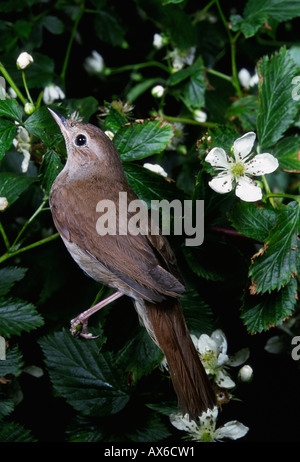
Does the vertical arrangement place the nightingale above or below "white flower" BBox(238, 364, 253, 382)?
above

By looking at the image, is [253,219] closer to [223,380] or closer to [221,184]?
[221,184]

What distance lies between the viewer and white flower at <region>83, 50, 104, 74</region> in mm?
2012

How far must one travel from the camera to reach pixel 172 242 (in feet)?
4.94

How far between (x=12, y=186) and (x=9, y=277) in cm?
22

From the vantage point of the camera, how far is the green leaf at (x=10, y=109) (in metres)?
1.30

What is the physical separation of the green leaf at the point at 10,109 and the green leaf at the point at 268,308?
68 cm

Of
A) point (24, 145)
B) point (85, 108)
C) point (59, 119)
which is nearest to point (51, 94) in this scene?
point (85, 108)

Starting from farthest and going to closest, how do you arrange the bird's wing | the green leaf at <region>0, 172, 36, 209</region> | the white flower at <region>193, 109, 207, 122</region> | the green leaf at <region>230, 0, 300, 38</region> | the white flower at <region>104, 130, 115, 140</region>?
the white flower at <region>193, 109, 207, 122</region>
the green leaf at <region>230, 0, 300, 38</region>
the white flower at <region>104, 130, 115, 140</region>
the green leaf at <region>0, 172, 36, 209</region>
the bird's wing

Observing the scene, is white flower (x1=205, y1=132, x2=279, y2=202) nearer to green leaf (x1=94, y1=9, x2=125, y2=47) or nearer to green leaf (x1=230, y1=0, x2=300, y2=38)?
green leaf (x1=230, y1=0, x2=300, y2=38)

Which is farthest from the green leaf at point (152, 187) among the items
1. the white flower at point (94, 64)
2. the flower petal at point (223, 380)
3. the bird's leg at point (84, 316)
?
the white flower at point (94, 64)

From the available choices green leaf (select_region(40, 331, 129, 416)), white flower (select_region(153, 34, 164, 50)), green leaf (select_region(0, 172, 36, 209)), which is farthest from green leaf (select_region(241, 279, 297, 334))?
white flower (select_region(153, 34, 164, 50))

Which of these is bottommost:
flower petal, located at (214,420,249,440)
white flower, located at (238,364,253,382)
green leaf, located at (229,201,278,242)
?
flower petal, located at (214,420,249,440)

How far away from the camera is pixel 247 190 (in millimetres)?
1348

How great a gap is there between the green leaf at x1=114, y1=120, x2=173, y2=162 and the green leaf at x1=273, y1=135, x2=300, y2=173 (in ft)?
0.95
